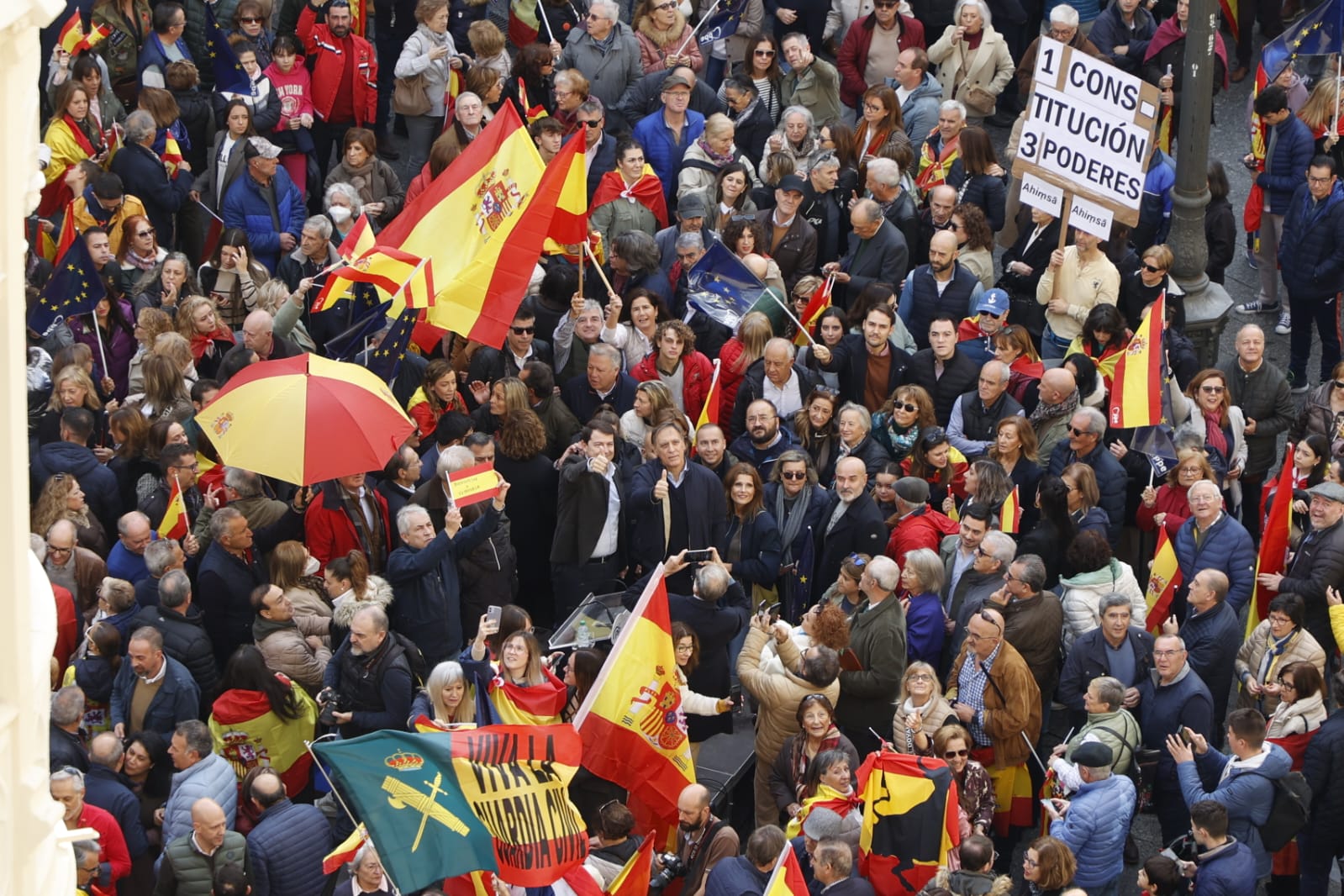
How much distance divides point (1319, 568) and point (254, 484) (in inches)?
226

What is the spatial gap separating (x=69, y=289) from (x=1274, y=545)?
286 inches

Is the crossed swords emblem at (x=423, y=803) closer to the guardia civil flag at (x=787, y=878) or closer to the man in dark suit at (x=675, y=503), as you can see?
the guardia civil flag at (x=787, y=878)

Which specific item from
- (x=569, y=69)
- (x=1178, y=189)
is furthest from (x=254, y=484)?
(x=1178, y=189)

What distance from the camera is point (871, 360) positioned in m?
13.8

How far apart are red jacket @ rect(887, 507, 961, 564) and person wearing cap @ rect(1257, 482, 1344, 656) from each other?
179 cm

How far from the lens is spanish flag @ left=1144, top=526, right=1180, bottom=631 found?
1223cm

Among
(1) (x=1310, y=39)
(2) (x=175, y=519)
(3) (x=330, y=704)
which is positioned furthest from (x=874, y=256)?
(3) (x=330, y=704)

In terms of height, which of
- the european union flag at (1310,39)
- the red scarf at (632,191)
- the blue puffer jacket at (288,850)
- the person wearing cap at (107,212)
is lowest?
the blue puffer jacket at (288,850)

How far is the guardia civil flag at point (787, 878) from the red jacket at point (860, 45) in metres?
9.50

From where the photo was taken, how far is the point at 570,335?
45.8 ft

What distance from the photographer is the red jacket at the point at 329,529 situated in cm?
1201

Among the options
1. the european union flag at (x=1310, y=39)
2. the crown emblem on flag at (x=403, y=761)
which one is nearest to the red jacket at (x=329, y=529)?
the crown emblem on flag at (x=403, y=761)

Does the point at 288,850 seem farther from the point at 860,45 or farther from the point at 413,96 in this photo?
the point at 860,45

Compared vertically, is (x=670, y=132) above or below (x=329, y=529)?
above
